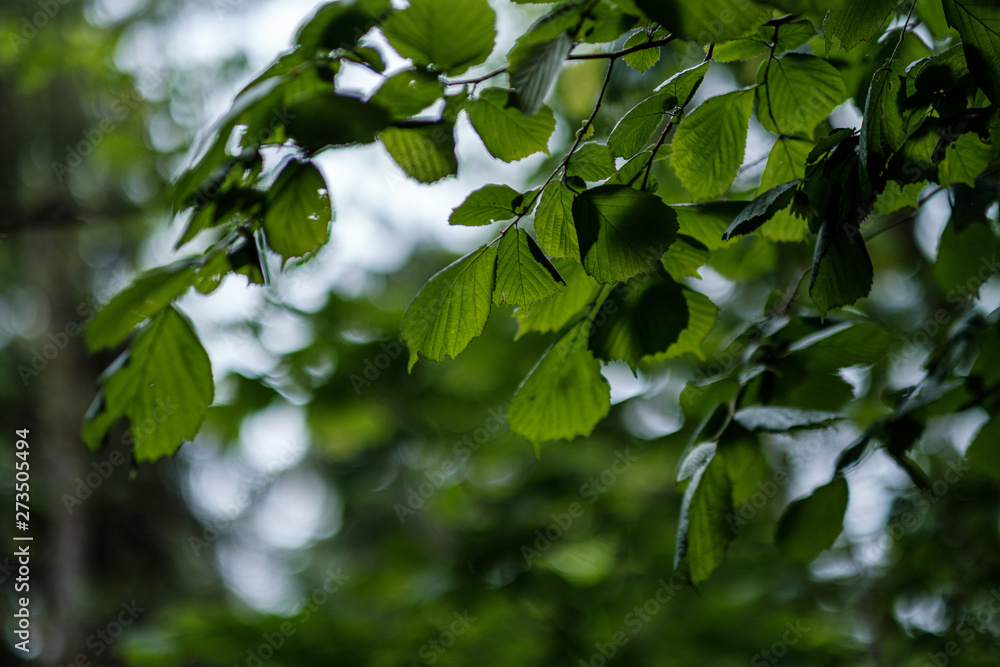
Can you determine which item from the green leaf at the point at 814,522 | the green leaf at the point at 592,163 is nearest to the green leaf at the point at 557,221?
the green leaf at the point at 592,163

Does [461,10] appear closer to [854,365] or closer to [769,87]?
[769,87]

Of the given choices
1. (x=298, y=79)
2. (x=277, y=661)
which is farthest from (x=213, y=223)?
(x=277, y=661)

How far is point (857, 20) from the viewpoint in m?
0.57

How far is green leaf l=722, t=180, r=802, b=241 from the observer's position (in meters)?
0.60

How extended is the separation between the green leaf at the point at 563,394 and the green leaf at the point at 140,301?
0.43 m

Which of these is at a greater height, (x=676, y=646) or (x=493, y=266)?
(x=493, y=266)

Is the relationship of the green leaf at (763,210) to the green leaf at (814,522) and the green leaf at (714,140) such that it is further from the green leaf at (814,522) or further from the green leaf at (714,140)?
the green leaf at (814,522)

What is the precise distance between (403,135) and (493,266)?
6.1 inches

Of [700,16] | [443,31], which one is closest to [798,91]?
[700,16]

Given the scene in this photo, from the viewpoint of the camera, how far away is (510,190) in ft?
2.11

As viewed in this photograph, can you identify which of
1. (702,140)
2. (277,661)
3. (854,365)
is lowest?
(277,661)

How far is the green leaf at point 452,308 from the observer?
0.63 metres

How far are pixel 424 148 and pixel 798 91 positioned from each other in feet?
1.45

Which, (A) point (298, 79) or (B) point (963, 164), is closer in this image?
(A) point (298, 79)
